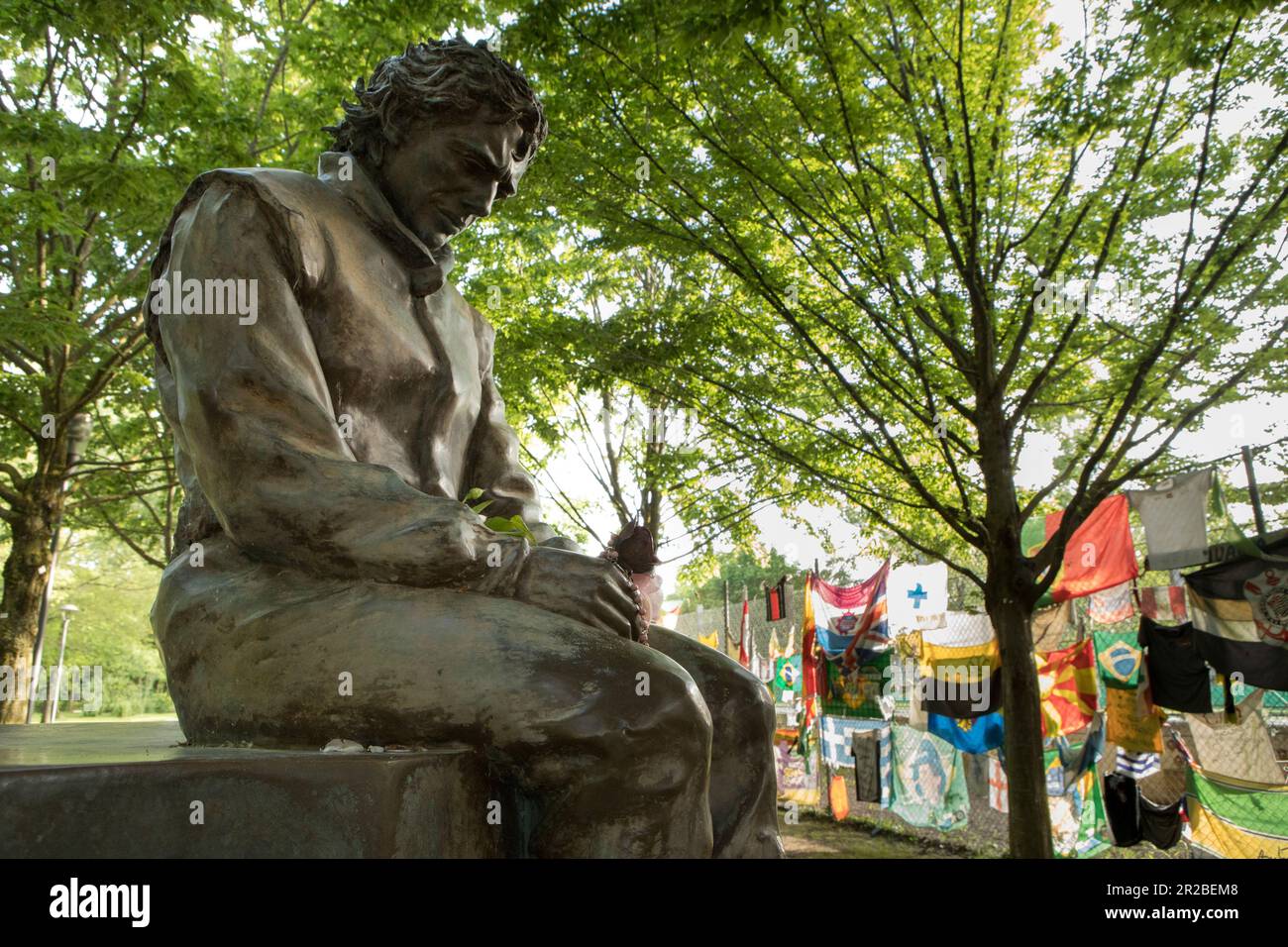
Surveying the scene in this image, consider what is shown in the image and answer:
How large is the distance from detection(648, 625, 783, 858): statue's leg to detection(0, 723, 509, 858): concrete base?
0.55 metres

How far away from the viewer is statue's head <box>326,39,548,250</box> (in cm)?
214

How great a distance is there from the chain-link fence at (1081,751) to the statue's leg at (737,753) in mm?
7135

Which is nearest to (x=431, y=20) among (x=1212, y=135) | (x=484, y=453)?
(x=1212, y=135)

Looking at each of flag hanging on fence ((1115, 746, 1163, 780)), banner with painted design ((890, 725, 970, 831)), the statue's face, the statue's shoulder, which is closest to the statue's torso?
the statue's shoulder

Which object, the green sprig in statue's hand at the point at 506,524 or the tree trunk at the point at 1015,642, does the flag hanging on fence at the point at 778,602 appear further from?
the green sprig in statue's hand at the point at 506,524

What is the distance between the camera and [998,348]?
26.0ft

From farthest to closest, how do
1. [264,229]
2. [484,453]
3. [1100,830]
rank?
1. [1100,830]
2. [484,453]
3. [264,229]

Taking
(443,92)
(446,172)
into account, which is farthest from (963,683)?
(443,92)

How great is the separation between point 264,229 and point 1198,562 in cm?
759

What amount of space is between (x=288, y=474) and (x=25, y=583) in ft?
35.0

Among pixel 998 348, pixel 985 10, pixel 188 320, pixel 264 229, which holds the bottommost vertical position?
pixel 188 320

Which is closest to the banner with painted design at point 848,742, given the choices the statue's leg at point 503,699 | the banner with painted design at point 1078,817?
the banner with painted design at point 1078,817
